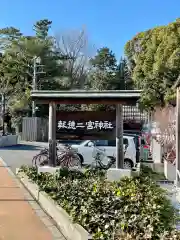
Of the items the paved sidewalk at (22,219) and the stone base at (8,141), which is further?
the stone base at (8,141)

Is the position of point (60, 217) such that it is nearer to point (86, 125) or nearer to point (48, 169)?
point (48, 169)

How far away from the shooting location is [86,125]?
11.1m

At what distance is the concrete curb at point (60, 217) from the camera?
5007 millimetres

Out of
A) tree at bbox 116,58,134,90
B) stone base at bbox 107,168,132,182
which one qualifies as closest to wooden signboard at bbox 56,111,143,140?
stone base at bbox 107,168,132,182

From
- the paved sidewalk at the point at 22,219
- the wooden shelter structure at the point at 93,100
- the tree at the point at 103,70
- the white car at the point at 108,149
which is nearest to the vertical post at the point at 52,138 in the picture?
the wooden shelter structure at the point at 93,100

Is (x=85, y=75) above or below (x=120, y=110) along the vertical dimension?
above

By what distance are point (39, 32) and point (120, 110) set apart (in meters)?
37.7

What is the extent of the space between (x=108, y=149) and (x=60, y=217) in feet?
24.6

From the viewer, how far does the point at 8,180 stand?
1070 cm

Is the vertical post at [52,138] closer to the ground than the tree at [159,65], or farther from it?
closer to the ground

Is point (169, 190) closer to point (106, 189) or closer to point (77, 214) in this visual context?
point (106, 189)

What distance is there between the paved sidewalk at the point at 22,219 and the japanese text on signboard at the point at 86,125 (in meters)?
2.65

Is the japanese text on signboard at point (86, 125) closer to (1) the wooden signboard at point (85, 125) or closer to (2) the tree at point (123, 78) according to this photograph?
(1) the wooden signboard at point (85, 125)

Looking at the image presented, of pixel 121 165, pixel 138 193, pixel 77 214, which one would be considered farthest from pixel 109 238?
pixel 121 165
